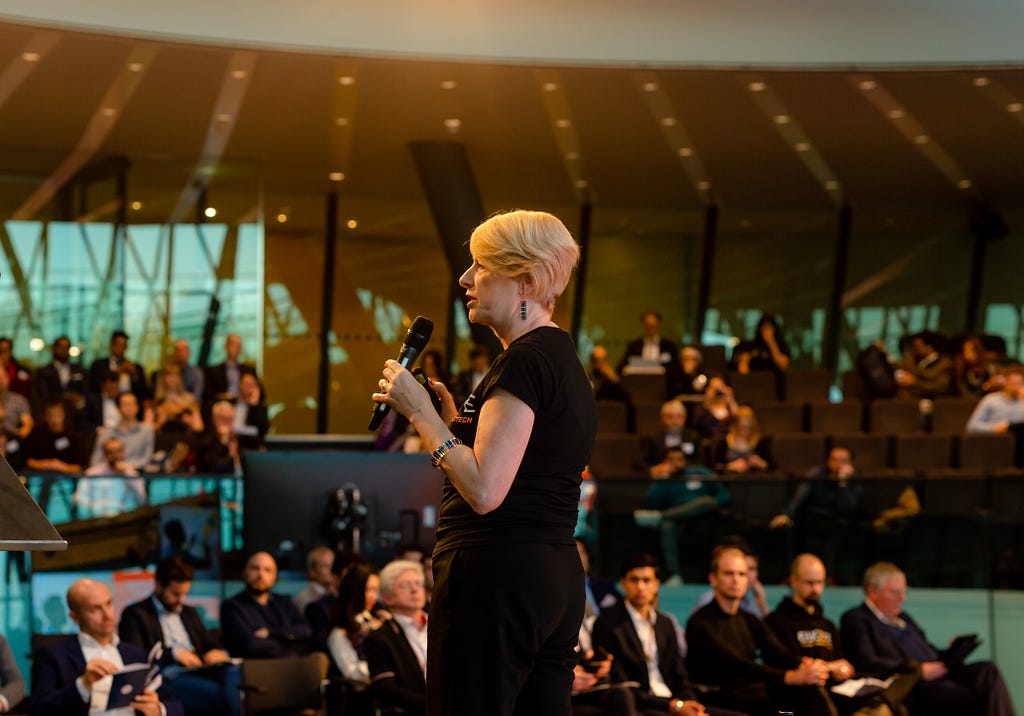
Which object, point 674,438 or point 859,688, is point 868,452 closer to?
point 674,438

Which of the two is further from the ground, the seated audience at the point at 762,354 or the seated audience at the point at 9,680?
the seated audience at the point at 762,354

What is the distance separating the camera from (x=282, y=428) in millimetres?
15773

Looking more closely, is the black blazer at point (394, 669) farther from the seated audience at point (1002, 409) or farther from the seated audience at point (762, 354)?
the seated audience at point (762, 354)

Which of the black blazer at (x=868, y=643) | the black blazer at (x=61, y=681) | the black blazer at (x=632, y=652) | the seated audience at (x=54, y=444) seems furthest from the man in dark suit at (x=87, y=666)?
the seated audience at (x=54, y=444)

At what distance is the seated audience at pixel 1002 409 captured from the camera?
1123cm

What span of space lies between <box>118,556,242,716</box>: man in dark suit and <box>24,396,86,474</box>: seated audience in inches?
129

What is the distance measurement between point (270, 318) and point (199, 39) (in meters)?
6.81

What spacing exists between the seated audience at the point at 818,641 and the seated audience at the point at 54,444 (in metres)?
5.12

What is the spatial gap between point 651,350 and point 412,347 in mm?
11285

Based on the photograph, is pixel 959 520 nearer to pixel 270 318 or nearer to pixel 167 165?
pixel 167 165

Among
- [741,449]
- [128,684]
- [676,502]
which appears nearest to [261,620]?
[128,684]

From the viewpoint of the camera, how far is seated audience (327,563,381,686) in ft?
20.2

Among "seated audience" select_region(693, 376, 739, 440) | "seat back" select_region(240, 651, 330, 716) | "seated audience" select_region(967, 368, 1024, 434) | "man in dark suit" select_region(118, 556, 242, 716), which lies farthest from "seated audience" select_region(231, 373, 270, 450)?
"seated audience" select_region(967, 368, 1024, 434)

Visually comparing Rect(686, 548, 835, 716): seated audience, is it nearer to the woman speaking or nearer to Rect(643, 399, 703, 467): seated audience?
Rect(643, 399, 703, 467): seated audience
